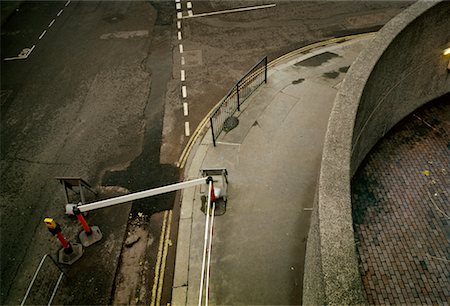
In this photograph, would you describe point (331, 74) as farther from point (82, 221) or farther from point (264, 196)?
point (82, 221)

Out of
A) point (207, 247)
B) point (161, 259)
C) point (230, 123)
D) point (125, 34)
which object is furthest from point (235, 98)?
point (125, 34)

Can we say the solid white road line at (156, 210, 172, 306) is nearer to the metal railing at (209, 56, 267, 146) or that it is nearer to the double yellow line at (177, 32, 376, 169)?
the double yellow line at (177, 32, 376, 169)

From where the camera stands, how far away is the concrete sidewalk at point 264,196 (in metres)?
7.28

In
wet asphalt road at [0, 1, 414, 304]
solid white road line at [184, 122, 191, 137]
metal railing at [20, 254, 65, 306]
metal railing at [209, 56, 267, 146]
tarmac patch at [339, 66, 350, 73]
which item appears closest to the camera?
metal railing at [20, 254, 65, 306]

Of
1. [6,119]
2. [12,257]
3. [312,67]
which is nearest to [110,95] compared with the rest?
[6,119]

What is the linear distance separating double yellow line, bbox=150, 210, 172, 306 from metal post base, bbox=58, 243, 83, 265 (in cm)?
206

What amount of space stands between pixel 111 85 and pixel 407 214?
11774 mm

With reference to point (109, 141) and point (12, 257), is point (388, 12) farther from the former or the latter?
point (12, 257)

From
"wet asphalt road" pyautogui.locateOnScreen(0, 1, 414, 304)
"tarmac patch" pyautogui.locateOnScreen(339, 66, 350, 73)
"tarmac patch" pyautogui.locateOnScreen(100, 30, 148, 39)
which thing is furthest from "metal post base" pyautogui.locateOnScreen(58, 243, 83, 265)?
"tarmac patch" pyautogui.locateOnScreen(100, 30, 148, 39)

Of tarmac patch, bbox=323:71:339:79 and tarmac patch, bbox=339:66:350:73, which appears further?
tarmac patch, bbox=339:66:350:73

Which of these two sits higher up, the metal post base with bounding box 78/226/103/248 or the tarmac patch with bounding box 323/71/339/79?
the tarmac patch with bounding box 323/71/339/79

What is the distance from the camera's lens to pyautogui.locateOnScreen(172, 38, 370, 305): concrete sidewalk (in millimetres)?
7281

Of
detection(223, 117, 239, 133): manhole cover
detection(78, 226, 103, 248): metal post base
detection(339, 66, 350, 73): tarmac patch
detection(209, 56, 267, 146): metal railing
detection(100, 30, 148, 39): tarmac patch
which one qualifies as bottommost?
detection(78, 226, 103, 248): metal post base

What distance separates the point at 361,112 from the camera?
7297 mm
